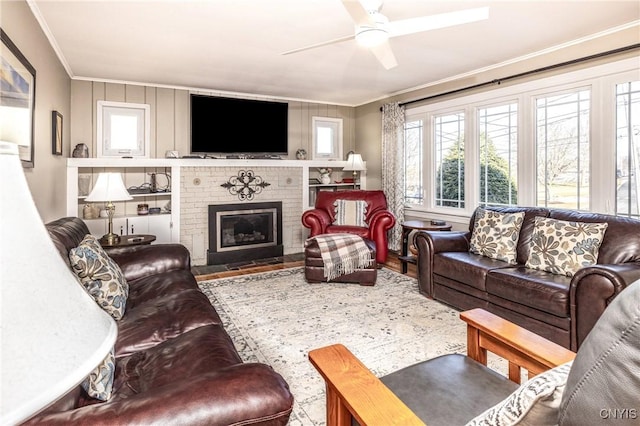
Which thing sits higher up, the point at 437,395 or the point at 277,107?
the point at 277,107

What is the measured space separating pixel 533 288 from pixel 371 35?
6.92 feet

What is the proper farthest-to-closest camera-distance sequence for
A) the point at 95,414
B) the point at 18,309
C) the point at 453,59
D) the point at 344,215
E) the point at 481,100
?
the point at 344,215 → the point at 481,100 → the point at 453,59 → the point at 95,414 → the point at 18,309

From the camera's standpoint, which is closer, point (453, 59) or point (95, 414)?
point (95, 414)

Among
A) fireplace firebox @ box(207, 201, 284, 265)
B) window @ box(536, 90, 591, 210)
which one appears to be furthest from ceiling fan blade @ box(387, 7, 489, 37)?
fireplace firebox @ box(207, 201, 284, 265)

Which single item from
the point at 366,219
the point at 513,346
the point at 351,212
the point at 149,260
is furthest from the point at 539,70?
the point at 149,260

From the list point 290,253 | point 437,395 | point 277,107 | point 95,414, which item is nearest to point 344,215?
point 290,253

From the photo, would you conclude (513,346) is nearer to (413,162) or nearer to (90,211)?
(413,162)

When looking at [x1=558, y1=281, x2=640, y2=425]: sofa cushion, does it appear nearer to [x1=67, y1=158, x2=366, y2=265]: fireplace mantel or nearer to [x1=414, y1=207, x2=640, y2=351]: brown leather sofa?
[x1=414, y1=207, x2=640, y2=351]: brown leather sofa

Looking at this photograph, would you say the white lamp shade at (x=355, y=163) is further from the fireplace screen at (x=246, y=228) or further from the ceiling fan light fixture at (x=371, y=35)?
the ceiling fan light fixture at (x=371, y=35)

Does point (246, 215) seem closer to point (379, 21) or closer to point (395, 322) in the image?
point (395, 322)

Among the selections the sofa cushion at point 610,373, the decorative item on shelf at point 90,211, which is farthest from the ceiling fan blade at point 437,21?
the decorative item on shelf at point 90,211

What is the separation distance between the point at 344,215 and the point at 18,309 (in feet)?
15.5

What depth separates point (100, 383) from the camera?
1.25 meters

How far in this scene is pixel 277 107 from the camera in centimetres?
583
